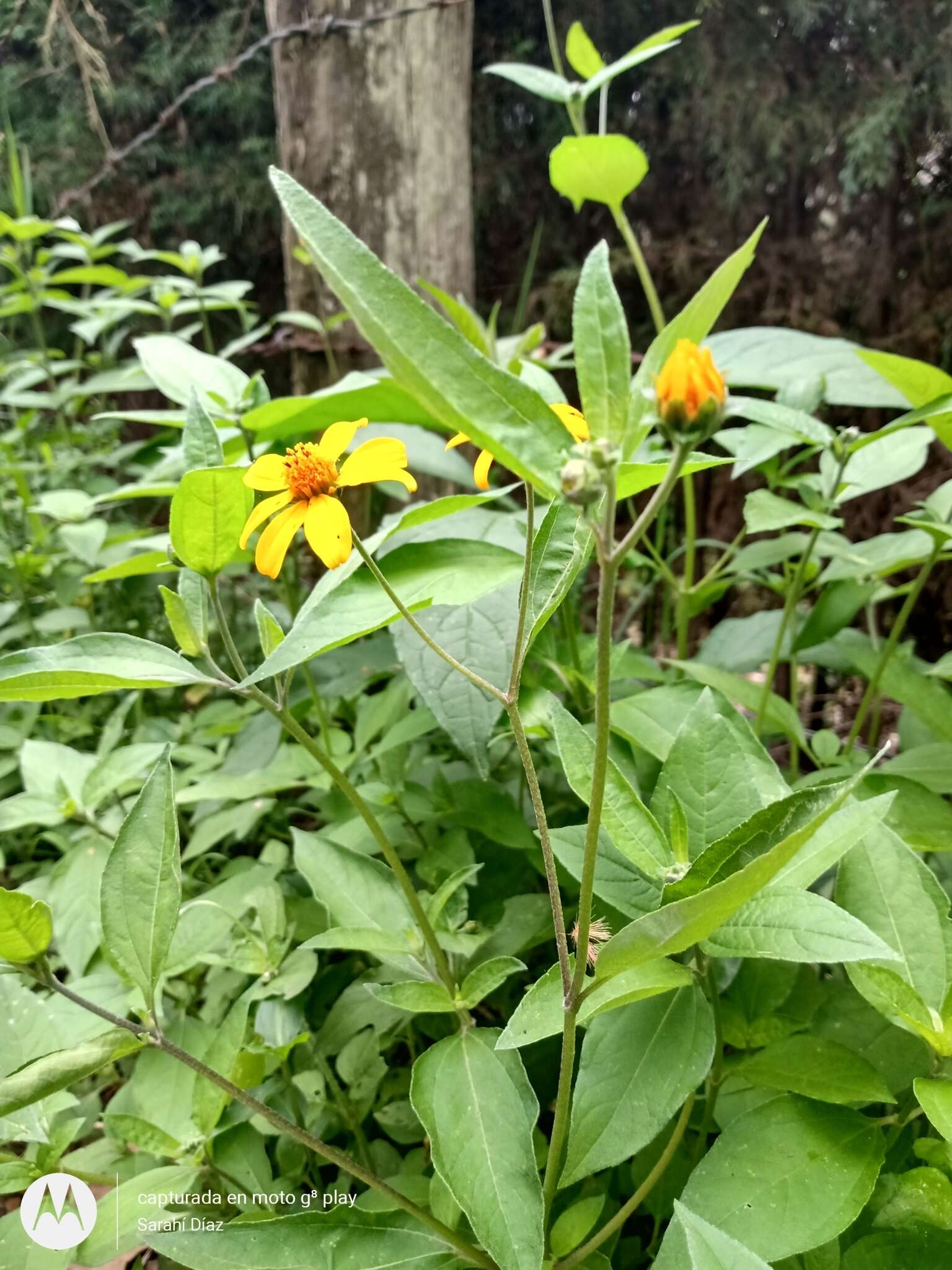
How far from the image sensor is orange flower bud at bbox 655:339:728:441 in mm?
235

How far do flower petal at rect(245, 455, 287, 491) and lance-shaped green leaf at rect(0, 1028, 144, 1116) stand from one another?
10.5 inches

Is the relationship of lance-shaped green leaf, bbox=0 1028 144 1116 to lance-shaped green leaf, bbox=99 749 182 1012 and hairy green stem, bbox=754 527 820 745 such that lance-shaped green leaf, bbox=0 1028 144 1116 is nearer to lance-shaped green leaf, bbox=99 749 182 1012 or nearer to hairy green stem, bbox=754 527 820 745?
lance-shaped green leaf, bbox=99 749 182 1012

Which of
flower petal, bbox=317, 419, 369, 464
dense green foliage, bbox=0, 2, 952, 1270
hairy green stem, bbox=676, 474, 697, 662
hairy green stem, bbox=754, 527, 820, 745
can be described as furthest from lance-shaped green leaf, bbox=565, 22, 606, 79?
flower petal, bbox=317, 419, 369, 464

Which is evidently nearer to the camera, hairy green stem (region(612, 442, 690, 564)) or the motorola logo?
hairy green stem (region(612, 442, 690, 564))

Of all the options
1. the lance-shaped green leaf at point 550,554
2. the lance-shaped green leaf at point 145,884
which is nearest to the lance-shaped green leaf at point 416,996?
the lance-shaped green leaf at point 145,884

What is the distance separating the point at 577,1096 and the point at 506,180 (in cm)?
222

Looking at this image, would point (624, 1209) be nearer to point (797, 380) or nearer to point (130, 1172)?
point (130, 1172)

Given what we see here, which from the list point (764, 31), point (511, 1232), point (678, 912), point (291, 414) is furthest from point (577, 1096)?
point (764, 31)

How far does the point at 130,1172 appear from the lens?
55 centimetres

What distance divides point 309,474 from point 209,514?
0.06 m

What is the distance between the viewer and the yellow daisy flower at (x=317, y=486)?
1.26 feet

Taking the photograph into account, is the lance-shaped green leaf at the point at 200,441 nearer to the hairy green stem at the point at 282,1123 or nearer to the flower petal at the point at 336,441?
the flower petal at the point at 336,441

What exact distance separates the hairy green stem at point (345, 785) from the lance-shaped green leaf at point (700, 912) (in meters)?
0.15

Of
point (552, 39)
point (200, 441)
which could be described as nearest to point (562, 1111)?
point (200, 441)
